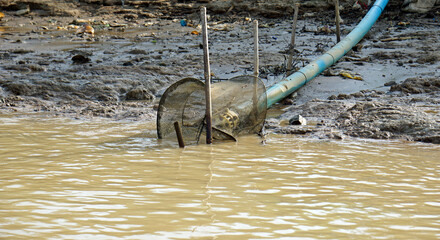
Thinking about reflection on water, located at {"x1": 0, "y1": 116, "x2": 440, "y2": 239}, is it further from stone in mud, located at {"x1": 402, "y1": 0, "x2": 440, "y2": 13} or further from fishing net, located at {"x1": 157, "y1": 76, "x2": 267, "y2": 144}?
stone in mud, located at {"x1": 402, "y1": 0, "x2": 440, "y2": 13}

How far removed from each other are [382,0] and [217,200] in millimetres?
10403

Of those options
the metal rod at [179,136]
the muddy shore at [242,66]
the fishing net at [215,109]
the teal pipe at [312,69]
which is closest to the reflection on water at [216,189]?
the metal rod at [179,136]

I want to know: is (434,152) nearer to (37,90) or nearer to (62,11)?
(37,90)

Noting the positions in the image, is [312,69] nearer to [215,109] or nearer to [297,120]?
Answer: [297,120]

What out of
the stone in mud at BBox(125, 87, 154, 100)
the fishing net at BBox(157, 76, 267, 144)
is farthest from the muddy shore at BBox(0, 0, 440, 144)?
the fishing net at BBox(157, 76, 267, 144)

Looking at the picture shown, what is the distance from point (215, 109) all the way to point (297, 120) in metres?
1.28

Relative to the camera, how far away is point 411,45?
35.9 feet

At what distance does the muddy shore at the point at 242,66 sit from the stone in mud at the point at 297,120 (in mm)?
67

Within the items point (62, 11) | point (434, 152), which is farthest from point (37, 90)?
point (62, 11)

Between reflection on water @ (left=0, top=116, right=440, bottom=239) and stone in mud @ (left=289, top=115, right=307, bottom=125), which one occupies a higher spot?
stone in mud @ (left=289, top=115, right=307, bottom=125)

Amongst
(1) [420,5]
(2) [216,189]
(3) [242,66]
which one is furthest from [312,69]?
(1) [420,5]

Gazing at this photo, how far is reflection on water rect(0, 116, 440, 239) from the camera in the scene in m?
3.42

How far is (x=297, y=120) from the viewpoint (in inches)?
277

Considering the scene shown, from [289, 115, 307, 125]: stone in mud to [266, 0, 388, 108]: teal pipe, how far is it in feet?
2.35
